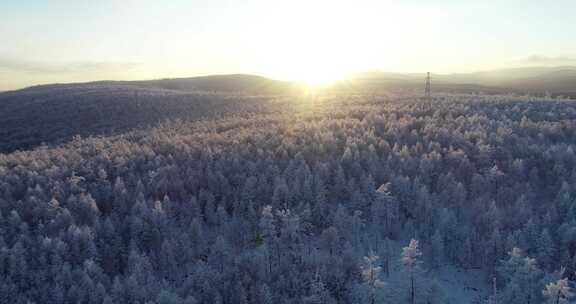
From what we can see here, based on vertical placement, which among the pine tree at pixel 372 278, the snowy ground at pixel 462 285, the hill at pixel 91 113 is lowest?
the snowy ground at pixel 462 285

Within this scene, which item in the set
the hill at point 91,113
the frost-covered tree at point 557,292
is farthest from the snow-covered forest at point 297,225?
the hill at point 91,113

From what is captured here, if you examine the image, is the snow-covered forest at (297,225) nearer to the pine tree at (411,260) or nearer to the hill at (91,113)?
the pine tree at (411,260)

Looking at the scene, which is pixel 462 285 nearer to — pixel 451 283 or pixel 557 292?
pixel 451 283

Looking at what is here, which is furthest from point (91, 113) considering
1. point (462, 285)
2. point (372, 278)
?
point (462, 285)

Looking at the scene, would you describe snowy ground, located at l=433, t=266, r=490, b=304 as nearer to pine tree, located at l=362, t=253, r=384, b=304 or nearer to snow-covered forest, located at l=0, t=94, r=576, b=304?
snow-covered forest, located at l=0, t=94, r=576, b=304

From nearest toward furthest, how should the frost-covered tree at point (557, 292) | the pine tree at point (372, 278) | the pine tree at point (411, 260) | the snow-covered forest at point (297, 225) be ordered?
the frost-covered tree at point (557, 292)
the pine tree at point (372, 278)
the pine tree at point (411, 260)
the snow-covered forest at point (297, 225)

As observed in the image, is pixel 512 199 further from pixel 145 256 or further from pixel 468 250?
pixel 145 256

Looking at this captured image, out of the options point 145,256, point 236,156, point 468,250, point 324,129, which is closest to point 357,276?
point 468,250

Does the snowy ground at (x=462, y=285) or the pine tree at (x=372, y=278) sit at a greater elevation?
the pine tree at (x=372, y=278)
